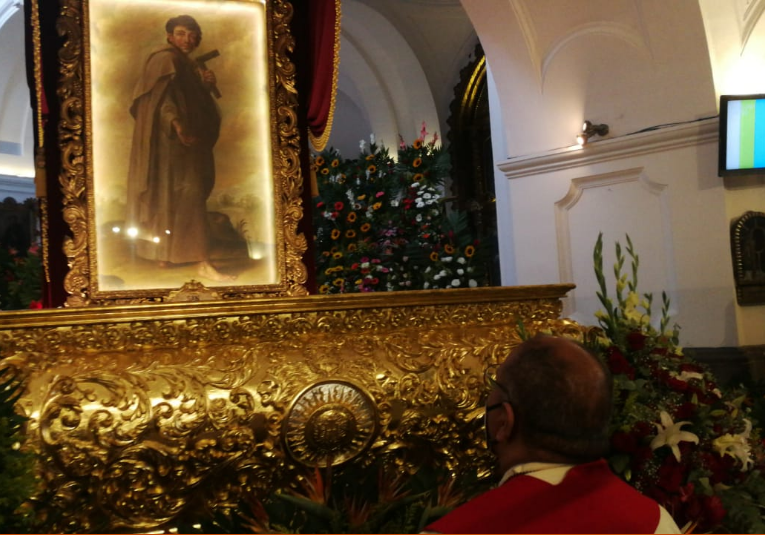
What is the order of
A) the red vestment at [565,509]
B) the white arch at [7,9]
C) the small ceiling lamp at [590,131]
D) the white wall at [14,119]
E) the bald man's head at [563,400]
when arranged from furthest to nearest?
1. the white wall at [14,119]
2. the white arch at [7,9]
3. the small ceiling lamp at [590,131]
4. the bald man's head at [563,400]
5. the red vestment at [565,509]

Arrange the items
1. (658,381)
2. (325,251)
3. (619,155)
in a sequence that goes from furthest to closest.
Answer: (325,251) < (619,155) < (658,381)

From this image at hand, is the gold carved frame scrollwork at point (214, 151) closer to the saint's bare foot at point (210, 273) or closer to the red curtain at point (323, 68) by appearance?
the saint's bare foot at point (210, 273)

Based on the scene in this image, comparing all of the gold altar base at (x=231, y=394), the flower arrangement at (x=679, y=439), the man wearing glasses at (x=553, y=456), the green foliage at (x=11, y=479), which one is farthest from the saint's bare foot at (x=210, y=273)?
the man wearing glasses at (x=553, y=456)

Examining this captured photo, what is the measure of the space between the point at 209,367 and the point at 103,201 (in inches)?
66.7

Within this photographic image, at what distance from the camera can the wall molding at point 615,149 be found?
460 centimetres

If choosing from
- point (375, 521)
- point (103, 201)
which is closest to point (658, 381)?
point (375, 521)

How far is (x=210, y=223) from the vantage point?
156 inches

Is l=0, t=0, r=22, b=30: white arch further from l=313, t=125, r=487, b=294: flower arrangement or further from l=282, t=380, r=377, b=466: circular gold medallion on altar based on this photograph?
l=282, t=380, r=377, b=466: circular gold medallion on altar

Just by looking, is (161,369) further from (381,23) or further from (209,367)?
(381,23)

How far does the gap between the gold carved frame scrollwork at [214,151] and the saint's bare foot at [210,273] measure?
0.01 m

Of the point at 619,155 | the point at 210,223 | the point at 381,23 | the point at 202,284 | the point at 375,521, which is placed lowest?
the point at 375,521

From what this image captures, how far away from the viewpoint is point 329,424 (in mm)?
2535

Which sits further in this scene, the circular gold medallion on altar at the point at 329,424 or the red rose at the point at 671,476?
the circular gold medallion on altar at the point at 329,424

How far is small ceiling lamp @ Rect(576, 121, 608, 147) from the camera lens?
499cm
